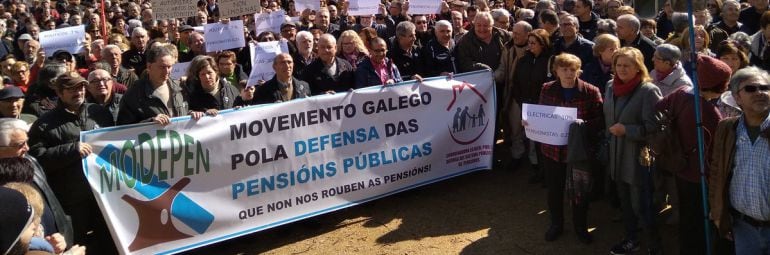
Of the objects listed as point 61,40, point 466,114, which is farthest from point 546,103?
point 61,40

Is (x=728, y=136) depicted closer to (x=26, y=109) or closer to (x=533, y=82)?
(x=533, y=82)

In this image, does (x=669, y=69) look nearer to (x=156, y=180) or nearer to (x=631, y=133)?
(x=631, y=133)

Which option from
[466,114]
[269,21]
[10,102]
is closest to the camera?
[10,102]

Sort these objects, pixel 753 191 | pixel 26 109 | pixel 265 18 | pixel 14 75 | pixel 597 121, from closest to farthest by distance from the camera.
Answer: pixel 753 191 < pixel 597 121 < pixel 26 109 < pixel 14 75 < pixel 265 18

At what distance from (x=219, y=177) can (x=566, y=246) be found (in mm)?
3080

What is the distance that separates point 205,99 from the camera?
6.18 meters

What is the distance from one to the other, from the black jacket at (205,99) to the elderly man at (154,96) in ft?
0.81

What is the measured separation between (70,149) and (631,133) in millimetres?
4247

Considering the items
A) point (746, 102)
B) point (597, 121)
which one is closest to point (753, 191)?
point (746, 102)

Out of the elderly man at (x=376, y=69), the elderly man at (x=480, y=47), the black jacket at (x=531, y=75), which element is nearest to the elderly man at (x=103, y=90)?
the elderly man at (x=376, y=69)

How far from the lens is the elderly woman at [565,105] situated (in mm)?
5465

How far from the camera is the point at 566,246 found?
567 cm

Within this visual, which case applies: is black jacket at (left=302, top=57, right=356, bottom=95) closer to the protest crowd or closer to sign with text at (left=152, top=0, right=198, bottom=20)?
the protest crowd

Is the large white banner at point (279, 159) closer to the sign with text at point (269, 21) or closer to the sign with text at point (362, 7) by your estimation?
the sign with text at point (362, 7)
